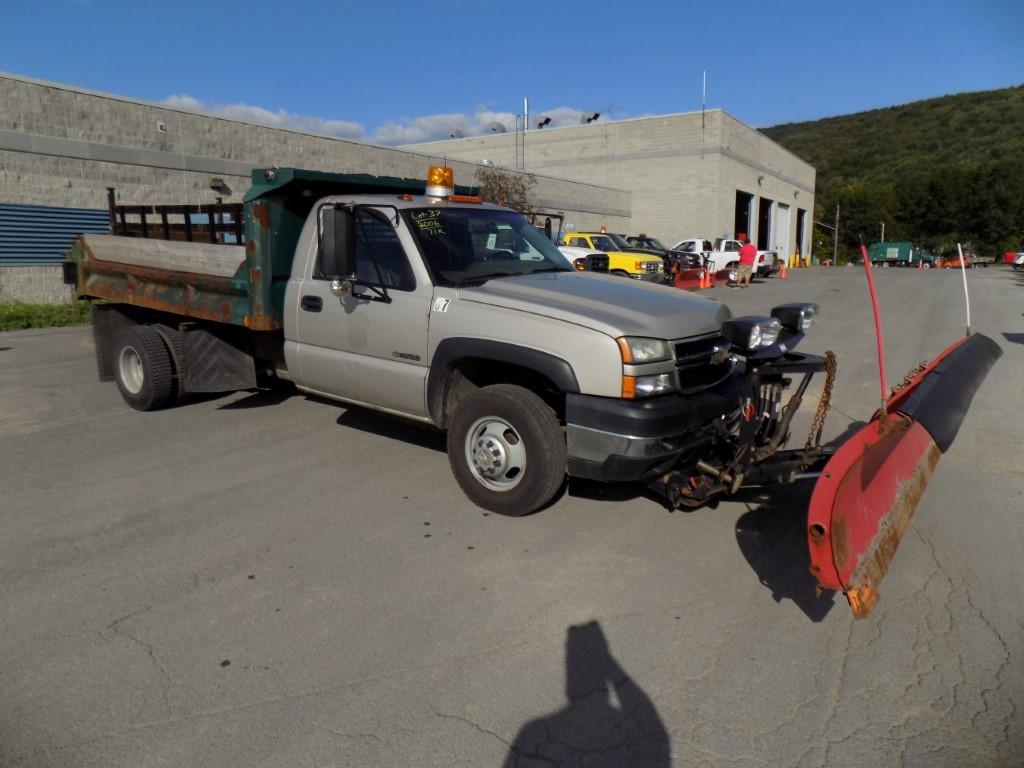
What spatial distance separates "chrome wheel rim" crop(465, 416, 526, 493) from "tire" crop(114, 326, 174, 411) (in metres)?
3.69

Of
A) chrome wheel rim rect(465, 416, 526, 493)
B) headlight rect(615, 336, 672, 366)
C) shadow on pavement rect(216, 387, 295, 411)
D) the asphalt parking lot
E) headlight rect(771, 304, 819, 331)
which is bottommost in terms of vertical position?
the asphalt parking lot

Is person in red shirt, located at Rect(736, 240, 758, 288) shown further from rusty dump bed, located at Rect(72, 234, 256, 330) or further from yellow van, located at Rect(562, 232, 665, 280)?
rusty dump bed, located at Rect(72, 234, 256, 330)

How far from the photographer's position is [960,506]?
5082mm

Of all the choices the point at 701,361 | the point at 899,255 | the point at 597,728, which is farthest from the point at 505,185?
the point at 899,255

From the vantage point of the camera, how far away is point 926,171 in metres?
83.4

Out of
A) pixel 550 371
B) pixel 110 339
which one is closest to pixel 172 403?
pixel 110 339

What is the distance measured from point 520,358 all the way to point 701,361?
1103 millimetres

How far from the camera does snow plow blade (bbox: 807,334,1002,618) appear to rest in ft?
10.3

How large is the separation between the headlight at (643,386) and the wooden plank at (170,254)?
11.6ft

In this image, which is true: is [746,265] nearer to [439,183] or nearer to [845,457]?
[439,183]

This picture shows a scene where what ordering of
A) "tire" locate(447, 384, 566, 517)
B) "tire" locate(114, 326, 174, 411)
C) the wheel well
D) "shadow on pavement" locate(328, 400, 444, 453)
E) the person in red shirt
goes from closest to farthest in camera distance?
1. "tire" locate(447, 384, 566, 517)
2. the wheel well
3. "shadow on pavement" locate(328, 400, 444, 453)
4. "tire" locate(114, 326, 174, 411)
5. the person in red shirt

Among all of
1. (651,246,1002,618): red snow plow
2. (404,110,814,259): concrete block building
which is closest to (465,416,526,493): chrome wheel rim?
(651,246,1002,618): red snow plow

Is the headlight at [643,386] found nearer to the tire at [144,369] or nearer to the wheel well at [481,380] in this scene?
the wheel well at [481,380]

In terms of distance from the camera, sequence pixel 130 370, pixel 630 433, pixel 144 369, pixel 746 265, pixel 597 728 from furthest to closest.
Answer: pixel 746 265 → pixel 130 370 → pixel 144 369 → pixel 630 433 → pixel 597 728
